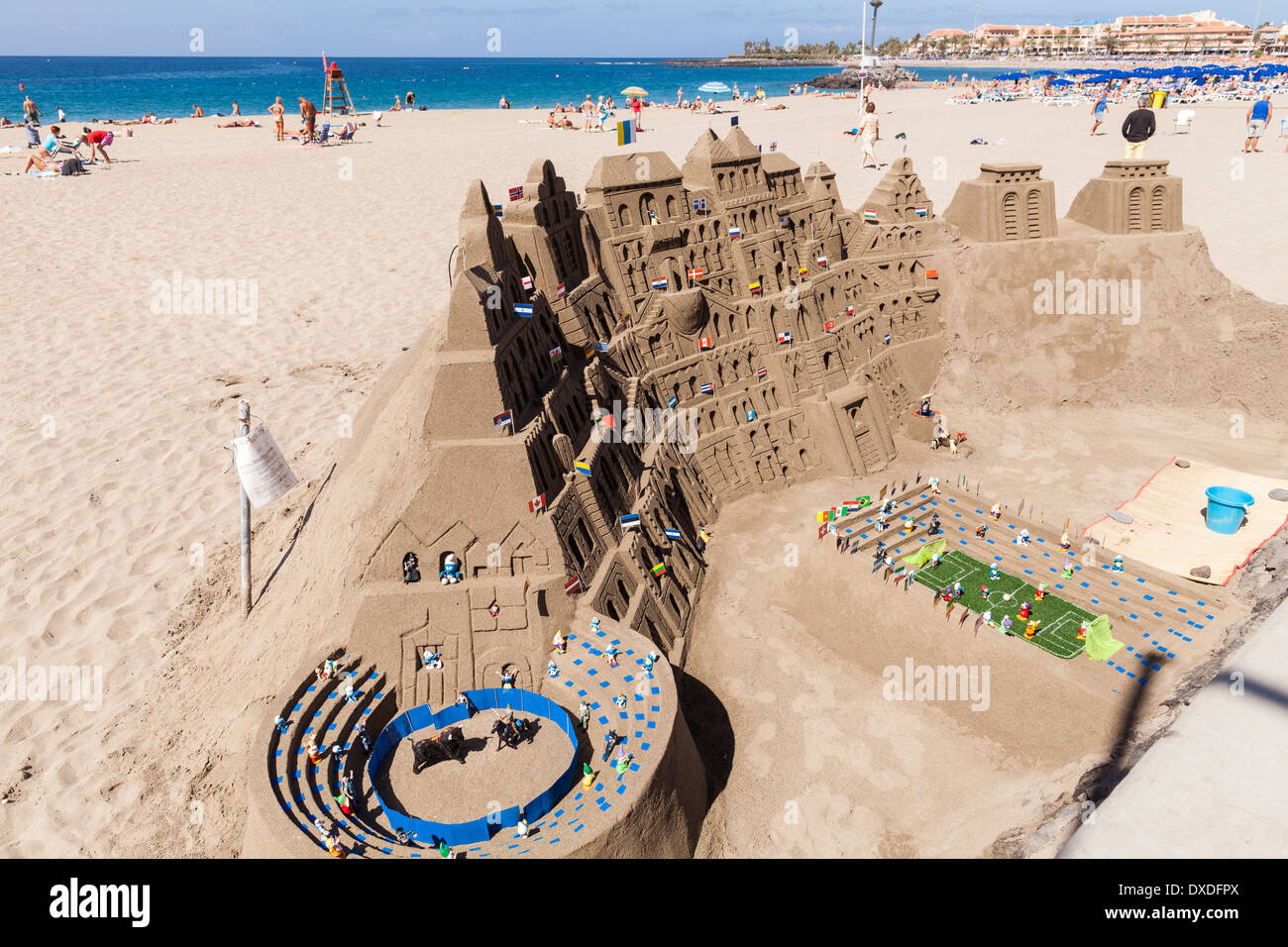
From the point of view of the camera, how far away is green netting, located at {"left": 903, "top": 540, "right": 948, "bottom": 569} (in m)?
17.0

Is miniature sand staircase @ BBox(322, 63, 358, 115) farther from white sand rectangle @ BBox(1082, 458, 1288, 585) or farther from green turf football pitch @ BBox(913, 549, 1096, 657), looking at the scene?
white sand rectangle @ BBox(1082, 458, 1288, 585)

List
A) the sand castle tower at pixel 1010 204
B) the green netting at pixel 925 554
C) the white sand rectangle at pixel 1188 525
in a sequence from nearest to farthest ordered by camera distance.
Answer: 1. the white sand rectangle at pixel 1188 525
2. the green netting at pixel 925 554
3. the sand castle tower at pixel 1010 204

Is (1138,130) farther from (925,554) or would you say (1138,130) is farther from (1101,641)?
(1101,641)

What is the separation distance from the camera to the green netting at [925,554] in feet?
55.9

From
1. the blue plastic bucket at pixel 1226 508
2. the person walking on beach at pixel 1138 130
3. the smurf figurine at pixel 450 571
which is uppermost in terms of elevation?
the person walking on beach at pixel 1138 130

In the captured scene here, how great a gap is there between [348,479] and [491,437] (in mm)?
3620

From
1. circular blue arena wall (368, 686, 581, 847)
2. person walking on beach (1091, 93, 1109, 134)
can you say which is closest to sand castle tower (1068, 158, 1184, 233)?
circular blue arena wall (368, 686, 581, 847)

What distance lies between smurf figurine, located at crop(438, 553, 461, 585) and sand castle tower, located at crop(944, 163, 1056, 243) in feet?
64.0

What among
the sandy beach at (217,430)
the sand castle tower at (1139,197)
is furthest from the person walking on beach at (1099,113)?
the sand castle tower at (1139,197)

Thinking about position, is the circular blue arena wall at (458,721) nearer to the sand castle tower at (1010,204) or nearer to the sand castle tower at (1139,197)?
the sand castle tower at (1010,204)

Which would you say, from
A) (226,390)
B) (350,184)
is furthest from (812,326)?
(350,184)

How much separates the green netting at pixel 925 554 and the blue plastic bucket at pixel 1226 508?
247 inches

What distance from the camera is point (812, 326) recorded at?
21609 mm

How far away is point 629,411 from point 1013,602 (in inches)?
343
